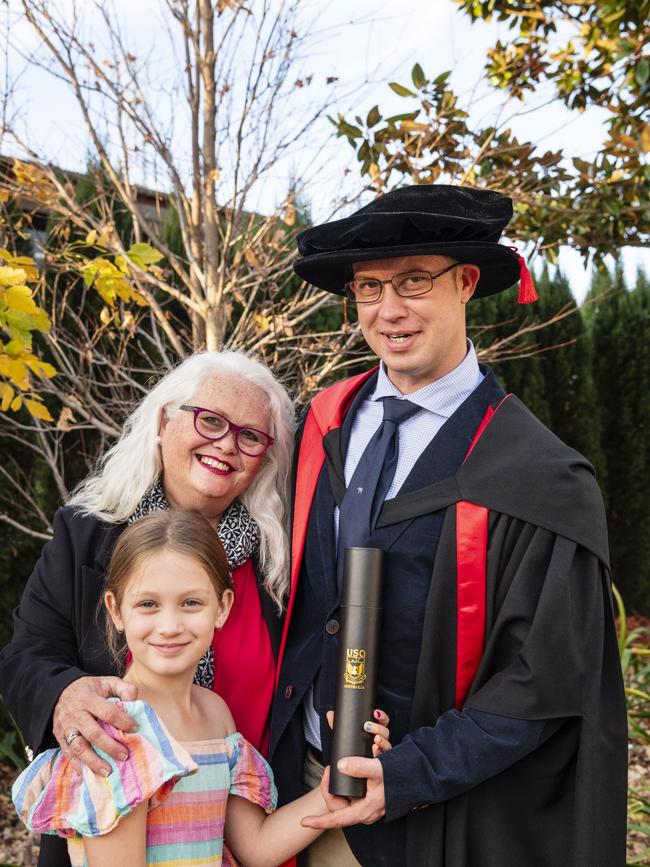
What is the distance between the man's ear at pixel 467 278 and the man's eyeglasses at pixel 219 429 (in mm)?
644

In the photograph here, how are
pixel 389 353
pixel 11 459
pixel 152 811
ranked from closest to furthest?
pixel 152 811
pixel 389 353
pixel 11 459

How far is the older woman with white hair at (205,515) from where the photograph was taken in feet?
7.27

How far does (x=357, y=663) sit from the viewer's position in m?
1.89

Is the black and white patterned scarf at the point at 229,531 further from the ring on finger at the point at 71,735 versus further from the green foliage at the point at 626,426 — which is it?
the green foliage at the point at 626,426

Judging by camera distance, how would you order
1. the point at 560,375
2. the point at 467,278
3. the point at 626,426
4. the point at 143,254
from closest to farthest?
the point at 467,278
the point at 143,254
the point at 560,375
the point at 626,426

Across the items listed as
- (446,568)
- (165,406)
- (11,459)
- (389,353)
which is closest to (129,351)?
(11,459)

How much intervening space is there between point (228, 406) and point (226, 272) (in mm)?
1344

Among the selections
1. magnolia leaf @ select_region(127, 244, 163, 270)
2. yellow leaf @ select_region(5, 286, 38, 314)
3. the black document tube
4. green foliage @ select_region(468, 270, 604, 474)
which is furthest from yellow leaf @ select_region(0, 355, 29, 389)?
green foliage @ select_region(468, 270, 604, 474)

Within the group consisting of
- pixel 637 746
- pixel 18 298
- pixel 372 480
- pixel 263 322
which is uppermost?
pixel 263 322

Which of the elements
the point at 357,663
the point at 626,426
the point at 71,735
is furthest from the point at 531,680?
the point at 626,426

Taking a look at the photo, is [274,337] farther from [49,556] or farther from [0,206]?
[49,556]

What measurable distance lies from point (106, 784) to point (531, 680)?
887mm

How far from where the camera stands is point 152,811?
1.85 meters

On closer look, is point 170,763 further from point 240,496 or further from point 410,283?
point 410,283
